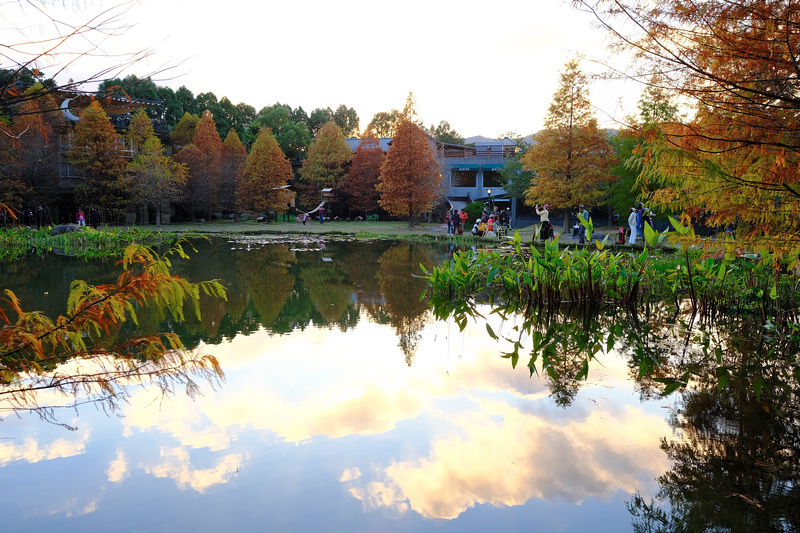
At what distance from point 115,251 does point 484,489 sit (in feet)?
61.5

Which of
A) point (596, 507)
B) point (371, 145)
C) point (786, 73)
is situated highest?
point (371, 145)

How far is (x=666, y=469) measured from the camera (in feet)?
12.5

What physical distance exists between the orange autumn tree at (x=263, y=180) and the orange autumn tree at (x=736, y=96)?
39446 millimetres

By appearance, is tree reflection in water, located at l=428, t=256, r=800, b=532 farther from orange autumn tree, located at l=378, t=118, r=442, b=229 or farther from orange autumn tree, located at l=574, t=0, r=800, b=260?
orange autumn tree, located at l=378, t=118, r=442, b=229

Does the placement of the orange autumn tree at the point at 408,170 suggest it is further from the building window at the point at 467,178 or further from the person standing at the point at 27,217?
the person standing at the point at 27,217

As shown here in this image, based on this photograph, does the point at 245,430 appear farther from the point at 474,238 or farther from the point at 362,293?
the point at 474,238

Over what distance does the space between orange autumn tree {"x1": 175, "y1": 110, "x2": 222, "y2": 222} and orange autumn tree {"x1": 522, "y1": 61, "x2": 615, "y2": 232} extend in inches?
901

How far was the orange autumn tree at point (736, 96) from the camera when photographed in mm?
4465

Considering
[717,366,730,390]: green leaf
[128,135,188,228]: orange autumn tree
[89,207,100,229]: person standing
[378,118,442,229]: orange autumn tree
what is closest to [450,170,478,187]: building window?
[378,118,442,229]: orange autumn tree

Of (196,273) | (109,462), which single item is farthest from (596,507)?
(196,273)

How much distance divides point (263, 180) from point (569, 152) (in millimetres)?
22895

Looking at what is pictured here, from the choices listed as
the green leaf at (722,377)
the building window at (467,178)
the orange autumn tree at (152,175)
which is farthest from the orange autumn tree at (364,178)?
the green leaf at (722,377)

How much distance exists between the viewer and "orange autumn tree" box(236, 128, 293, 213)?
43.4 meters

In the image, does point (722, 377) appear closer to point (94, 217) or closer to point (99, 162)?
point (99, 162)
